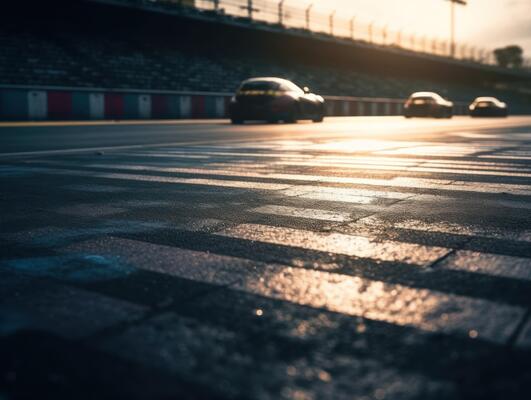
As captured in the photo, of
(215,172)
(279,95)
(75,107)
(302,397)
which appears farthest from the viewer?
(75,107)

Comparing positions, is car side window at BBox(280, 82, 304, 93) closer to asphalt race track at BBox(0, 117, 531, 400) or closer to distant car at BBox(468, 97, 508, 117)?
asphalt race track at BBox(0, 117, 531, 400)

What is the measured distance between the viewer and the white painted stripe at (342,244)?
3.05m

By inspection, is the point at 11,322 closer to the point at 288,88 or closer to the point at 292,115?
the point at 292,115

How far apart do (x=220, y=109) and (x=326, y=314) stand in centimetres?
2752

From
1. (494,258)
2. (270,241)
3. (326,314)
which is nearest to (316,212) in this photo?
(270,241)

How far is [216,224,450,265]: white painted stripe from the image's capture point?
10.0ft

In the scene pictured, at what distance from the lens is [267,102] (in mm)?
20922

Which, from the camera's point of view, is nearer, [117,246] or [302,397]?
[302,397]

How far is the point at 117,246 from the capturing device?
3.31 m

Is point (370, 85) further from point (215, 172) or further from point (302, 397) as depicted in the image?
point (302, 397)

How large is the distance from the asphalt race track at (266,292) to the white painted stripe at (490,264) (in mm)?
14

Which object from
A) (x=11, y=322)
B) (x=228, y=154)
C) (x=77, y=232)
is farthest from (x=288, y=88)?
(x=11, y=322)

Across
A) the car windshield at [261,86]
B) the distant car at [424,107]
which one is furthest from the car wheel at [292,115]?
the distant car at [424,107]

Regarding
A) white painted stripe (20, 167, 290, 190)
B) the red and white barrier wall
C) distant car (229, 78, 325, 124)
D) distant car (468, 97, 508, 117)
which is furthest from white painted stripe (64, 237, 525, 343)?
distant car (468, 97, 508, 117)
